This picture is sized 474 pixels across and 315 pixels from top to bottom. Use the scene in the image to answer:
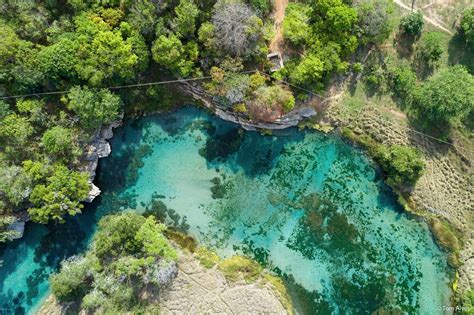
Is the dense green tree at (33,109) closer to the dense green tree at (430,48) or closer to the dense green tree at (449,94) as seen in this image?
the dense green tree at (449,94)

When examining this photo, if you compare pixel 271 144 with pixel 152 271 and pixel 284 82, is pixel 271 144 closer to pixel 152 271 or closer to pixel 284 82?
pixel 284 82

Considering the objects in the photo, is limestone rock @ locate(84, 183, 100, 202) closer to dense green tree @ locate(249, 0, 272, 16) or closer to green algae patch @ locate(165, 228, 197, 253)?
green algae patch @ locate(165, 228, 197, 253)

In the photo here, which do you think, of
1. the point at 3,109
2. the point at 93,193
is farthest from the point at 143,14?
the point at 93,193

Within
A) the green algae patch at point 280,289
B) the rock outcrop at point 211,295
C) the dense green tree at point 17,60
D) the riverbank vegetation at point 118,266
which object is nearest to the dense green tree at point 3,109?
the dense green tree at point 17,60

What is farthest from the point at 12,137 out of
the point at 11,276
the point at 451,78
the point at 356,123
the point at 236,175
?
the point at 451,78

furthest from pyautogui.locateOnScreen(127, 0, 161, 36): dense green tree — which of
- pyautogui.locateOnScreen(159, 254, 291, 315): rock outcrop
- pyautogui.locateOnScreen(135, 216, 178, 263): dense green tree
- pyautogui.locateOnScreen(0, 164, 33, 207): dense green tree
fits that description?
pyautogui.locateOnScreen(159, 254, 291, 315): rock outcrop

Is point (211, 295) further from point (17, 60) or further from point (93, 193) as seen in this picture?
point (17, 60)

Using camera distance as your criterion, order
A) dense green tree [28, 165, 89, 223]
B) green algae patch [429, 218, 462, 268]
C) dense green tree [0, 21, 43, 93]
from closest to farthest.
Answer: dense green tree [0, 21, 43, 93] < dense green tree [28, 165, 89, 223] < green algae patch [429, 218, 462, 268]
